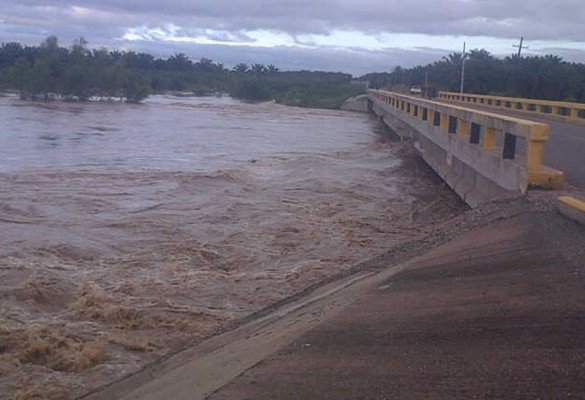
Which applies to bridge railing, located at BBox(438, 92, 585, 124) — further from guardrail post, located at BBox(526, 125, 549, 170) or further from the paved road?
guardrail post, located at BBox(526, 125, 549, 170)

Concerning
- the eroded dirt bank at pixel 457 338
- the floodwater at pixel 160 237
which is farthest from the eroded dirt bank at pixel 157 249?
the eroded dirt bank at pixel 457 338

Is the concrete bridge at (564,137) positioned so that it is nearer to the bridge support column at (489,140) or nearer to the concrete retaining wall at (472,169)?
the concrete retaining wall at (472,169)

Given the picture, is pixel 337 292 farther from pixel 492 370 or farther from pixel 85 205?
pixel 85 205

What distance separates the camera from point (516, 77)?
55.6 m

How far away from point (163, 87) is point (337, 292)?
116 m

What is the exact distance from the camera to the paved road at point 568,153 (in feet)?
40.3

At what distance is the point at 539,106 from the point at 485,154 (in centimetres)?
2268

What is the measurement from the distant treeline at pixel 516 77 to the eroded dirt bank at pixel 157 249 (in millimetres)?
29902

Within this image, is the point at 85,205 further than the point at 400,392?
Yes

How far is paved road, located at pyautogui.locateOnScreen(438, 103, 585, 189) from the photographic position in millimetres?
12289

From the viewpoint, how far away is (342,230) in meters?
15.0

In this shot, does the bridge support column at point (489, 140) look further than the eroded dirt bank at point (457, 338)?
Yes

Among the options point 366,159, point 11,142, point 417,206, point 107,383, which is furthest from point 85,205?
point 11,142

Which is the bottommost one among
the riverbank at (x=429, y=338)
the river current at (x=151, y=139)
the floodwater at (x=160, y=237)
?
the river current at (x=151, y=139)
